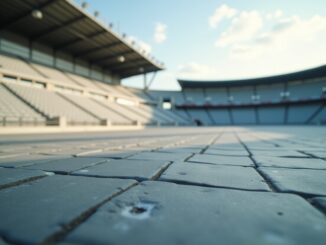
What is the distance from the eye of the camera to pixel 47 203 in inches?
35.6

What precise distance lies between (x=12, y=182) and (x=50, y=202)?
0.52 m

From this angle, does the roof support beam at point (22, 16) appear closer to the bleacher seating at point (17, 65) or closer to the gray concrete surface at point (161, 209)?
the bleacher seating at point (17, 65)

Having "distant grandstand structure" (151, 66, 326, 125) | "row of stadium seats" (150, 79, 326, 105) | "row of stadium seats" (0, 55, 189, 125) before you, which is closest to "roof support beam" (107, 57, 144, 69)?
"row of stadium seats" (0, 55, 189, 125)

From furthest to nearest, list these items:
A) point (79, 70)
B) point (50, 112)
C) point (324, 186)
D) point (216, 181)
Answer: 1. point (79, 70)
2. point (50, 112)
3. point (216, 181)
4. point (324, 186)

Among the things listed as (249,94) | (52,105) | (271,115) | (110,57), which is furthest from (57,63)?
→ (271,115)

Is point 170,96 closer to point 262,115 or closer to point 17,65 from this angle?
point 262,115

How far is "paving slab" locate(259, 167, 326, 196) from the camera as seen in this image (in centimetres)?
111

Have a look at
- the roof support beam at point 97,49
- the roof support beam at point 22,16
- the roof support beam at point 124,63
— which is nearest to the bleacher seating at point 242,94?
the roof support beam at point 124,63

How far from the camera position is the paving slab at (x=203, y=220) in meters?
0.62

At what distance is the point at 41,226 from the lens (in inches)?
→ 26.9

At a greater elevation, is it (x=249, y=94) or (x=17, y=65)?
(x=249, y=94)

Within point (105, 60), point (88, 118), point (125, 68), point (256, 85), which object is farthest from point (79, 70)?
point (256, 85)

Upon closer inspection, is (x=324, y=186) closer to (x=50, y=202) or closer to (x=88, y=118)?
(x=50, y=202)

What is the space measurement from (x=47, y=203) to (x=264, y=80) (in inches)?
1576
